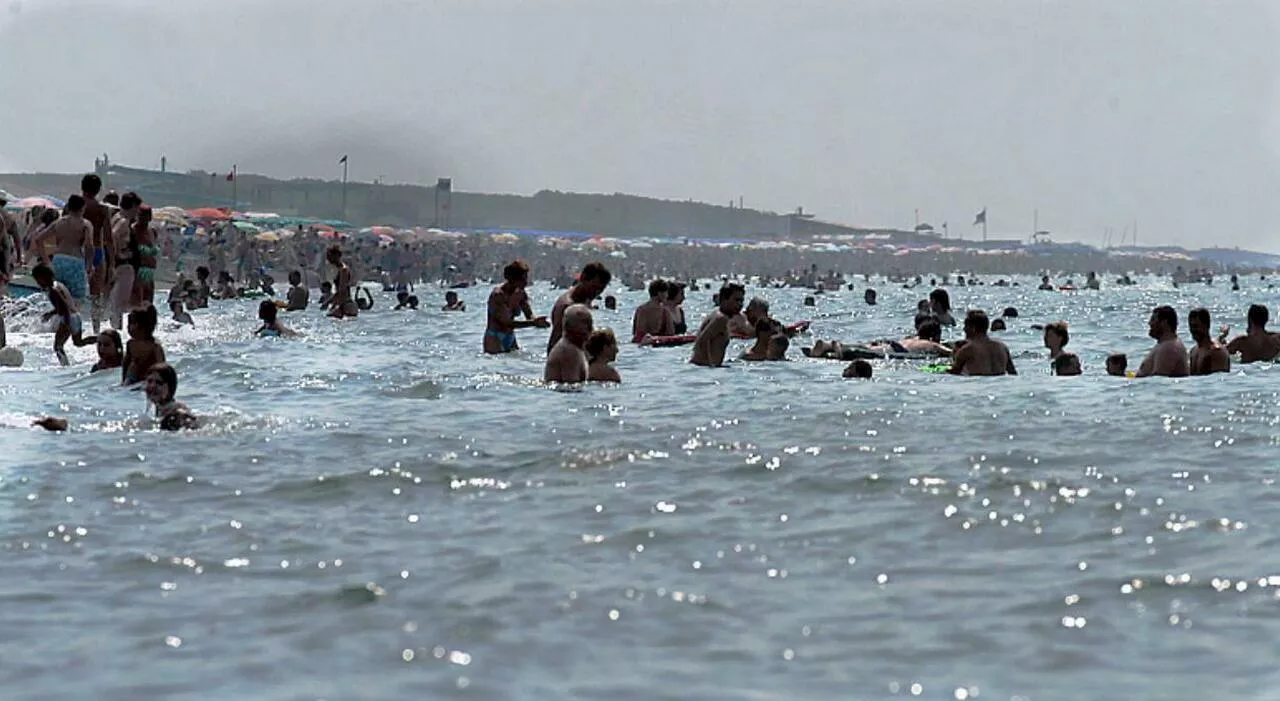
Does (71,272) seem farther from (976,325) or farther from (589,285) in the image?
(976,325)

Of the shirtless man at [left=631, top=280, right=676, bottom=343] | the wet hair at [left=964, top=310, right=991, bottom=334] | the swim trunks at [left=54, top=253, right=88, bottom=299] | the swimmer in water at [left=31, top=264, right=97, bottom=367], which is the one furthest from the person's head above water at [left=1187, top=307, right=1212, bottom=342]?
the swim trunks at [left=54, top=253, right=88, bottom=299]

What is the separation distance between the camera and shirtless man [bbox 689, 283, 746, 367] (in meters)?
16.7

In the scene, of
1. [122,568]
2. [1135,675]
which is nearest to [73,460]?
[122,568]

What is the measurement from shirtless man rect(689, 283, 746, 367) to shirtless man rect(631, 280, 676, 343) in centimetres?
376

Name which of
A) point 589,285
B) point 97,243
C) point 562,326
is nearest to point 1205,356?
point 589,285

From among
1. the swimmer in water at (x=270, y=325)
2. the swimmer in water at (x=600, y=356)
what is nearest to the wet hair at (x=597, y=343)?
the swimmer in water at (x=600, y=356)

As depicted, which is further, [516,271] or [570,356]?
[516,271]

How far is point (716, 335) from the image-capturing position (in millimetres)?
16891

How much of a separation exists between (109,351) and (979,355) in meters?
7.91

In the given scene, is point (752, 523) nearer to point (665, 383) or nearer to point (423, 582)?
point (423, 582)

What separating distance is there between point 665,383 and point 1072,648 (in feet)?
31.9

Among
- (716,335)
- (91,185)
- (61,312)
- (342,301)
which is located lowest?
(342,301)

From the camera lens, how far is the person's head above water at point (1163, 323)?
1405 centimetres

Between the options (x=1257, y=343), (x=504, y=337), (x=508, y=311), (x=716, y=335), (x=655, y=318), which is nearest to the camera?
(x=1257, y=343)
